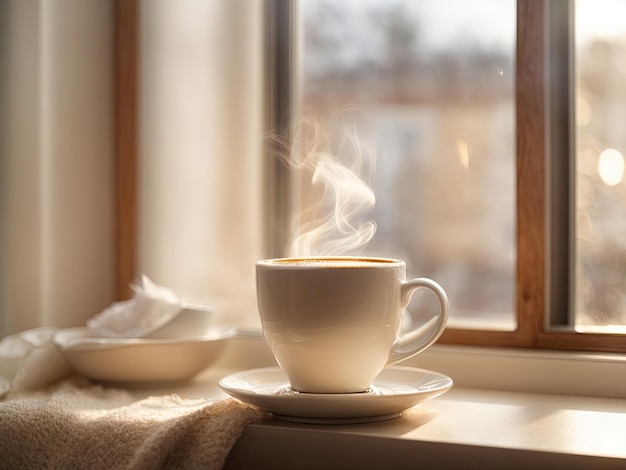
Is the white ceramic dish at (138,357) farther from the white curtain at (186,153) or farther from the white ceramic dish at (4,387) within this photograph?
the white curtain at (186,153)

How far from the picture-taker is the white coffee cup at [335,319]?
823 mm

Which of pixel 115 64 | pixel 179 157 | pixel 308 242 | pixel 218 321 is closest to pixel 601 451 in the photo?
pixel 308 242

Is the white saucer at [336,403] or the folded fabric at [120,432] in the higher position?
the white saucer at [336,403]

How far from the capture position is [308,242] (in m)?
1.31

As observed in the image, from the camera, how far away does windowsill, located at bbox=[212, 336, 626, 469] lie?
737 mm

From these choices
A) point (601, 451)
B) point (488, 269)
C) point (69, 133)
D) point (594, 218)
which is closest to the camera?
point (601, 451)

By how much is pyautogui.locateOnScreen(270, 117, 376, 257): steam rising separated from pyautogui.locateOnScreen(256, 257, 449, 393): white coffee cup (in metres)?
0.33

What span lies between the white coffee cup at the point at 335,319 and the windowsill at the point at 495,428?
60 millimetres

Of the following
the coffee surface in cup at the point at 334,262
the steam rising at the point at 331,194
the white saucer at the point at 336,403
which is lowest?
the white saucer at the point at 336,403

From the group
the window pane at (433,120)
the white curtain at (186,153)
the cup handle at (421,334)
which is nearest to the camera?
the cup handle at (421,334)

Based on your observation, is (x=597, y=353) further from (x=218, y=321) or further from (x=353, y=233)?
(x=218, y=321)

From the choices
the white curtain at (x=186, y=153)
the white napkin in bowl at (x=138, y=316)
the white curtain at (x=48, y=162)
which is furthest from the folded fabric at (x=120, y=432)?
the white curtain at (x=186, y=153)

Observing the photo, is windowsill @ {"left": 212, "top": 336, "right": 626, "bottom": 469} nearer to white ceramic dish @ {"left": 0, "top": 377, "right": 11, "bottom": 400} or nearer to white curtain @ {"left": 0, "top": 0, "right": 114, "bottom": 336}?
white ceramic dish @ {"left": 0, "top": 377, "right": 11, "bottom": 400}

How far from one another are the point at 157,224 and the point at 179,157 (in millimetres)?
128
